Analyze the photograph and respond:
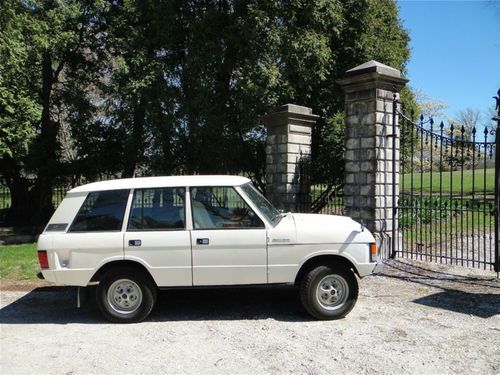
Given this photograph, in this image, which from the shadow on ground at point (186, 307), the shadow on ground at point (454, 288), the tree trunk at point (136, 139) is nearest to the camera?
the shadow on ground at point (186, 307)

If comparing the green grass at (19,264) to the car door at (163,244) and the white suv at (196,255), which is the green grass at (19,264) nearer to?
the white suv at (196,255)

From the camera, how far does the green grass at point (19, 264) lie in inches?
349

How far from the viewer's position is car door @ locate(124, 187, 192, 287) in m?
5.79

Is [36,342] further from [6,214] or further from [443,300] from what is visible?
[6,214]

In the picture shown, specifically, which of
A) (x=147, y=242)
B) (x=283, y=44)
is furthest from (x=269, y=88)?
(x=147, y=242)

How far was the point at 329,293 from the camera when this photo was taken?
5840 millimetres

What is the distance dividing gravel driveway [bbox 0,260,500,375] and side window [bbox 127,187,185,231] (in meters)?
1.23

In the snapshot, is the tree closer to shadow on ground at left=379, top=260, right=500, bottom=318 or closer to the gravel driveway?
the gravel driveway

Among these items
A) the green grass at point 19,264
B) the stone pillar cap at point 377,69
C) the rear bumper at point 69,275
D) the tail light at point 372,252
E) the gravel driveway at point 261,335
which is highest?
the stone pillar cap at point 377,69

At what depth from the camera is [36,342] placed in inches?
210

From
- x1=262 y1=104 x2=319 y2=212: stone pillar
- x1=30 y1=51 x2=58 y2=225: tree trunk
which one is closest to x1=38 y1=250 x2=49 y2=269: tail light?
x1=262 y1=104 x2=319 y2=212: stone pillar

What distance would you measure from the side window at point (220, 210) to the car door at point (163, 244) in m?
0.19

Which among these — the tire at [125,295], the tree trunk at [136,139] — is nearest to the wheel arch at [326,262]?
the tire at [125,295]

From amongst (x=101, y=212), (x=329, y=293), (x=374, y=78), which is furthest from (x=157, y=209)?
(x=374, y=78)
